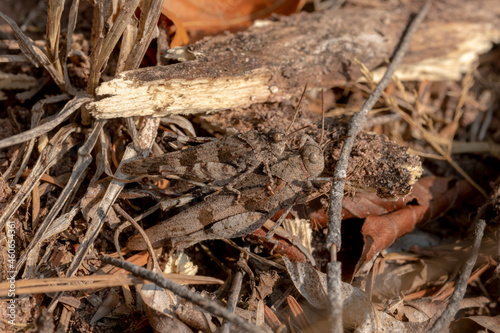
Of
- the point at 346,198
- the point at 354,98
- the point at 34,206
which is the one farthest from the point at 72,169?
the point at 354,98

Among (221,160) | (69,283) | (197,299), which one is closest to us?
(197,299)

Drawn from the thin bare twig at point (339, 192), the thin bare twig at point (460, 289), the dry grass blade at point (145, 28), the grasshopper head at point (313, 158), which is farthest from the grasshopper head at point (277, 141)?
the thin bare twig at point (460, 289)

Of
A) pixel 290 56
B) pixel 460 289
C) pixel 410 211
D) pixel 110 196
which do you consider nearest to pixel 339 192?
pixel 410 211

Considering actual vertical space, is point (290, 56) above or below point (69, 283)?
above

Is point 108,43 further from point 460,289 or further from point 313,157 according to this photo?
point 460,289

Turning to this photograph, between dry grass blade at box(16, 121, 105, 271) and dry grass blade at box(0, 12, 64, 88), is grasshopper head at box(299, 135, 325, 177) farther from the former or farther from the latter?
dry grass blade at box(0, 12, 64, 88)

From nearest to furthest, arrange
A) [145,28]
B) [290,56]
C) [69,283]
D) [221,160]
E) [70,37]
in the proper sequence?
[69,283]
[145,28]
[221,160]
[70,37]
[290,56]

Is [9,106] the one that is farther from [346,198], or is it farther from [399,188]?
[399,188]
